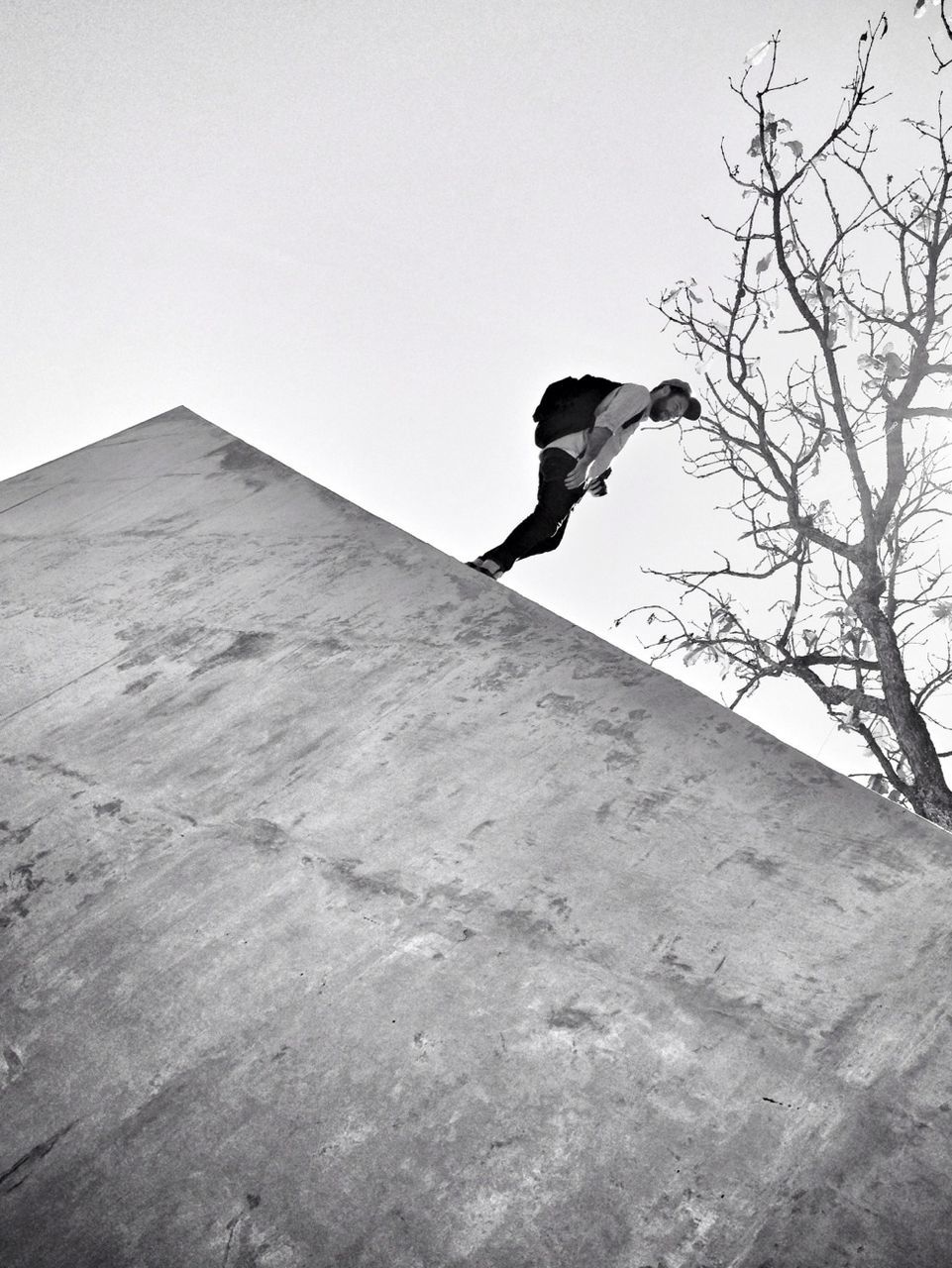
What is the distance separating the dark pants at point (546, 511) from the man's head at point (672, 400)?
17.9 inches

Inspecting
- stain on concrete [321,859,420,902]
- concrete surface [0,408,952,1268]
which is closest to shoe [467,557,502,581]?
concrete surface [0,408,952,1268]

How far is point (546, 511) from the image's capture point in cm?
363

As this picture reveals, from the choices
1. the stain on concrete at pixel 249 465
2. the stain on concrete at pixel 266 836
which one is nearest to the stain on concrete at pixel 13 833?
the stain on concrete at pixel 266 836

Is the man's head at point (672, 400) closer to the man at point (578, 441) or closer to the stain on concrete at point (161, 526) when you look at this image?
the man at point (578, 441)

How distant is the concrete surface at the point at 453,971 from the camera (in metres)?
1.02

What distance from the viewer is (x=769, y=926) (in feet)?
4.36

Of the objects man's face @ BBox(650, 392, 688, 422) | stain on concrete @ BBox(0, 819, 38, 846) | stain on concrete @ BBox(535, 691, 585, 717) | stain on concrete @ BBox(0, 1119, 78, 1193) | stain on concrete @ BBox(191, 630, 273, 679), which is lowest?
stain on concrete @ BBox(0, 1119, 78, 1193)

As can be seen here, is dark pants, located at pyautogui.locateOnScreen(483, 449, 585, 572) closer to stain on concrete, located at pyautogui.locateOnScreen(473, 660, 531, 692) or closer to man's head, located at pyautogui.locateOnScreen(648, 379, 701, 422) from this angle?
man's head, located at pyautogui.locateOnScreen(648, 379, 701, 422)

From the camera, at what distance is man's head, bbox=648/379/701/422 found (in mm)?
3740

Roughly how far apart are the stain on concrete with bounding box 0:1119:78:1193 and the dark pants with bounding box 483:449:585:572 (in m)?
2.66

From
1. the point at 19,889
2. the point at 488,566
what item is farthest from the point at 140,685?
the point at 488,566

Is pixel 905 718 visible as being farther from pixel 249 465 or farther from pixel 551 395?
pixel 249 465

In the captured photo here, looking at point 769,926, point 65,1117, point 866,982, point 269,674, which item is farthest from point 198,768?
point 866,982

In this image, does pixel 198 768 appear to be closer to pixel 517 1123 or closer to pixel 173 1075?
pixel 173 1075
